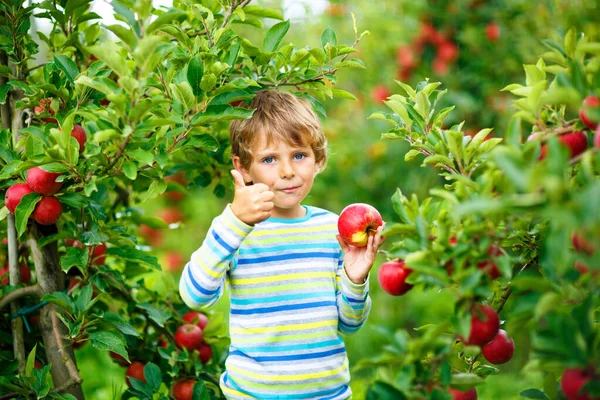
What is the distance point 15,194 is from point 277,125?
26.0 inches

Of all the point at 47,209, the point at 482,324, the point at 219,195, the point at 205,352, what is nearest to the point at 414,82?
the point at 219,195

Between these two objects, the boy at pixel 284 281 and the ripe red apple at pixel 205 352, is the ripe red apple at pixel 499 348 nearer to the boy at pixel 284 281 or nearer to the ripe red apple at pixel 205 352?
the boy at pixel 284 281

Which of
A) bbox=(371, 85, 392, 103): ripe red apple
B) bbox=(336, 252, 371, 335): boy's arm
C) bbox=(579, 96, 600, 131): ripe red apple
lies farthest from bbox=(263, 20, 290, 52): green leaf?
bbox=(371, 85, 392, 103): ripe red apple

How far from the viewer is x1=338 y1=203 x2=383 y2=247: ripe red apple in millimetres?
1522

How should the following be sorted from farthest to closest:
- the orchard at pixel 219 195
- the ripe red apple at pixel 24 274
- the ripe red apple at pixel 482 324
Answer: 1. the ripe red apple at pixel 24 274
2. the ripe red apple at pixel 482 324
3. the orchard at pixel 219 195

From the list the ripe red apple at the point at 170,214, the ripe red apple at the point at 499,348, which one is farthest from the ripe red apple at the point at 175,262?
the ripe red apple at the point at 499,348

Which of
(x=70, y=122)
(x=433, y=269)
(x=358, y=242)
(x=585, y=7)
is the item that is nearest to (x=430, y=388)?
(x=433, y=269)

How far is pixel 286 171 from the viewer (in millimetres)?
1636

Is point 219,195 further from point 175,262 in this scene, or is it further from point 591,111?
point 175,262

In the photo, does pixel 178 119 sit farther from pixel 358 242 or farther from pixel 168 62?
pixel 358 242

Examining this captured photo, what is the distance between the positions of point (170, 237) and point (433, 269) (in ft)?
16.2

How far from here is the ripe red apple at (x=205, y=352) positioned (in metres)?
2.01

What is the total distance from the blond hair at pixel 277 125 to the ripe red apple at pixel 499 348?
0.67m

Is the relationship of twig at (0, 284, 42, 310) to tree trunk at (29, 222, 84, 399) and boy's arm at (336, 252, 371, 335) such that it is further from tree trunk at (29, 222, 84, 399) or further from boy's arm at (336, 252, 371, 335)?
boy's arm at (336, 252, 371, 335)
